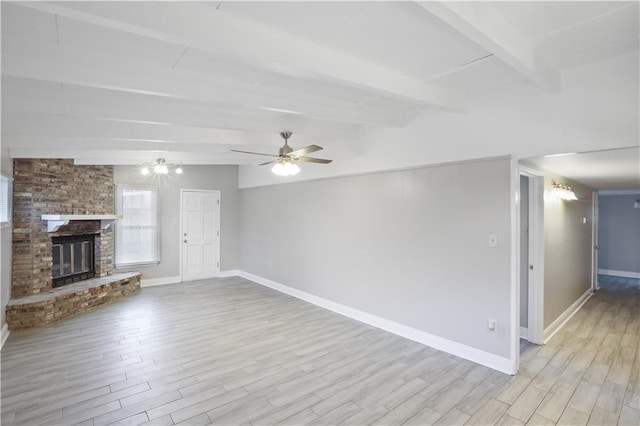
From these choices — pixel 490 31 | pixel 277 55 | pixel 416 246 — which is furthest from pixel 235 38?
pixel 416 246

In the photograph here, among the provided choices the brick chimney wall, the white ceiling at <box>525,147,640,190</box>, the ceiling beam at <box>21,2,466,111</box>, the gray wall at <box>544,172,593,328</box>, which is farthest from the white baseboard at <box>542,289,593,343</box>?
the brick chimney wall

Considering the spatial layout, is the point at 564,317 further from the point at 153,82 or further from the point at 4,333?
the point at 4,333

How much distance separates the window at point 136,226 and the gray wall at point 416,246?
125 inches

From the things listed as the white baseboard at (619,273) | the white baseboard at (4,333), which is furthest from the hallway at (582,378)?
the white baseboard at (4,333)

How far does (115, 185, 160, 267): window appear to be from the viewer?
6625 mm

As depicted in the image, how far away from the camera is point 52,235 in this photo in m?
5.40

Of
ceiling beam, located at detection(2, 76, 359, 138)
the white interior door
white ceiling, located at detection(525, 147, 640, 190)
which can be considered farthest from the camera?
the white interior door

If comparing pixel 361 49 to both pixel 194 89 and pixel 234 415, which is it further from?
pixel 234 415

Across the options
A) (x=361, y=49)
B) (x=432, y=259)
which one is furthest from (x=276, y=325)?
(x=361, y=49)

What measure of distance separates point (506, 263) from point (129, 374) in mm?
4001

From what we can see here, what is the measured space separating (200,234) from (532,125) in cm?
687

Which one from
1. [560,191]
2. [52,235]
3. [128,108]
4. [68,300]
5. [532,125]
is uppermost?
[128,108]

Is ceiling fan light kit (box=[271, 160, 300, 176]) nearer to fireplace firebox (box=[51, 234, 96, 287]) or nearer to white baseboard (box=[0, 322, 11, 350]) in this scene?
white baseboard (box=[0, 322, 11, 350])

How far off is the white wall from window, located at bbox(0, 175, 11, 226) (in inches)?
189
